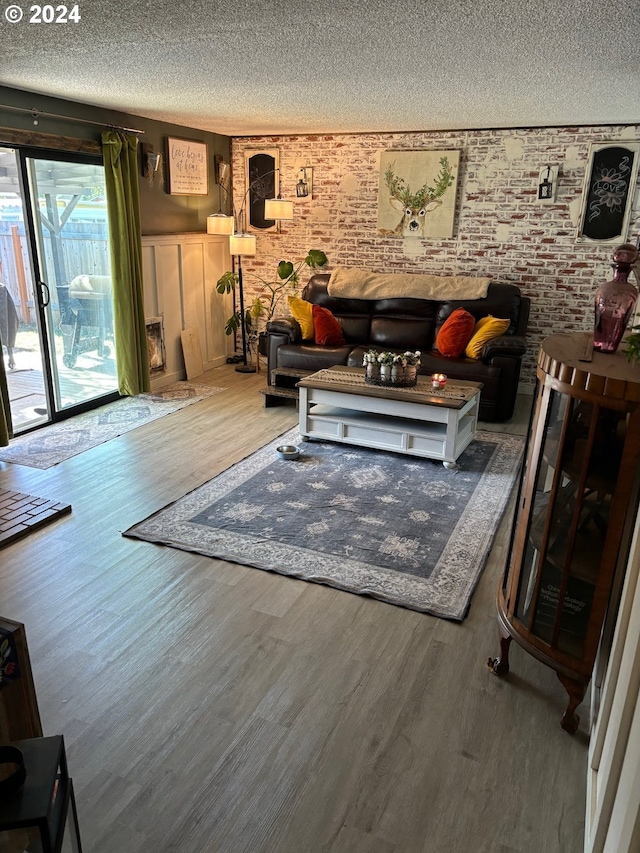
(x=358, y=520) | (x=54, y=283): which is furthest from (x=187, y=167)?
(x=358, y=520)

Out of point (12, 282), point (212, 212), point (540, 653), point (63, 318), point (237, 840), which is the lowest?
point (237, 840)

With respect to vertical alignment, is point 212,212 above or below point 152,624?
above

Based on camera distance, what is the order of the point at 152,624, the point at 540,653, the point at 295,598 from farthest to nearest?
the point at 295,598
the point at 152,624
the point at 540,653

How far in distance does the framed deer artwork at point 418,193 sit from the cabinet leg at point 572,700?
5117 millimetres

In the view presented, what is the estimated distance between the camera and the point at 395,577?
3.05 metres

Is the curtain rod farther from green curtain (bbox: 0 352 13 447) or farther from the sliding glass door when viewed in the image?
green curtain (bbox: 0 352 13 447)

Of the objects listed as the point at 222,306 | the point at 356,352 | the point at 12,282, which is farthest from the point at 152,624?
the point at 222,306

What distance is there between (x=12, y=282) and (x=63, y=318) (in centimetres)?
62

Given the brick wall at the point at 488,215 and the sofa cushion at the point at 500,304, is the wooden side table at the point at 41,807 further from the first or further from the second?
the brick wall at the point at 488,215

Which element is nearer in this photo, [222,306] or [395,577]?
[395,577]

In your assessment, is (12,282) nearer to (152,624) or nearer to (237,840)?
(152,624)

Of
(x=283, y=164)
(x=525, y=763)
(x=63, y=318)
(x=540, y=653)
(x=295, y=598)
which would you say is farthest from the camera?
(x=283, y=164)

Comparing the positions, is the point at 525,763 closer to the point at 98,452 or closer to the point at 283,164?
the point at 98,452

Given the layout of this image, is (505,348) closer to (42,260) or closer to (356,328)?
(356,328)
